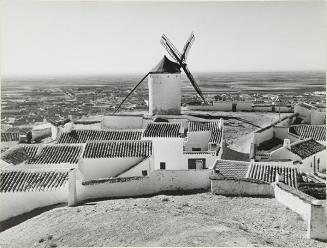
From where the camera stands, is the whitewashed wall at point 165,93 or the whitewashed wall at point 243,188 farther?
the whitewashed wall at point 165,93

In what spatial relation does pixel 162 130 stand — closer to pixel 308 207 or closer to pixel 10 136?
pixel 308 207

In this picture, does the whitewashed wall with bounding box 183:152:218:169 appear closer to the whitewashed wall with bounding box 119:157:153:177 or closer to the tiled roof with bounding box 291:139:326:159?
the whitewashed wall with bounding box 119:157:153:177

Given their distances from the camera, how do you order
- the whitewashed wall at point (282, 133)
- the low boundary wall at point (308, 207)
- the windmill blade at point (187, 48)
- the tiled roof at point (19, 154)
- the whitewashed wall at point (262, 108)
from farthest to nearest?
the whitewashed wall at point (262, 108) < the windmill blade at point (187, 48) < the whitewashed wall at point (282, 133) < the tiled roof at point (19, 154) < the low boundary wall at point (308, 207)

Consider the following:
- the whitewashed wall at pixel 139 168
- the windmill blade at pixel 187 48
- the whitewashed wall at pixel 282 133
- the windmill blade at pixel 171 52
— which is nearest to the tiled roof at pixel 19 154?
the whitewashed wall at pixel 139 168

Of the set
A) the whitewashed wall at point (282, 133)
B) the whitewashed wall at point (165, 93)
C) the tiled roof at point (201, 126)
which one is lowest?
the whitewashed wall at point (282, 133)

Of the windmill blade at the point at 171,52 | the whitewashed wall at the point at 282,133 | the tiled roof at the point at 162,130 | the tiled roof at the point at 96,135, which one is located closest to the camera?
the tiled roof at the point at 162,130

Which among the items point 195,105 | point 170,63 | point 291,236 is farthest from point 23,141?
point 291,236

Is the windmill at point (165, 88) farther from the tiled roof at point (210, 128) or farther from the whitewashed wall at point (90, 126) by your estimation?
the tiled roof at point (210, 128)
